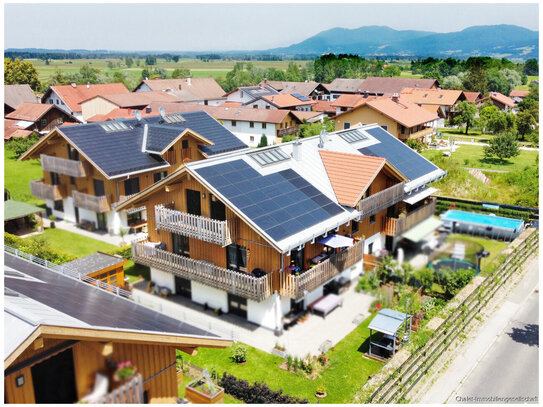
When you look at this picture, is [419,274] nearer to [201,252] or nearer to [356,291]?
[356,291]

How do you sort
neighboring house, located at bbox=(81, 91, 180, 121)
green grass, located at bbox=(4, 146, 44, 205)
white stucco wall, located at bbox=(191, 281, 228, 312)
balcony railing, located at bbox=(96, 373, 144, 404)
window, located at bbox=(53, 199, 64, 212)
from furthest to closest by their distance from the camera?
neighboring house, located at bbox=(81, 91, 180, 121), green grass, located at bbox=(4, 146, 44, 205), window, located at bbox=(53, 199, 64, 212), white stucco wall, located at bbox=(191, 281, 228, 312), balcony railing, located at bbox=(96, 373, 144, 404)

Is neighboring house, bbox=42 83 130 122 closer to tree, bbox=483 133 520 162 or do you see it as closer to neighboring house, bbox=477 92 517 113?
tree, bbox=483 133 520 162

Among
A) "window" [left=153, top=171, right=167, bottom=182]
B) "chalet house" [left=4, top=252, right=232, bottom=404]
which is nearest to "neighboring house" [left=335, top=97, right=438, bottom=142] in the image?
"window" [left=153, top=171, right=167, bottom=182]

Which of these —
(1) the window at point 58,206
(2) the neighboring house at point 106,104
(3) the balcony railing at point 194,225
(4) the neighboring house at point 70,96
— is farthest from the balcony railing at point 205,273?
(4) the neighboring house at point 70,96

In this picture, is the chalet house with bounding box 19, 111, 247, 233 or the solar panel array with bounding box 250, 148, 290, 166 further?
the chalet house with bounding box 19, 111, 247, 233

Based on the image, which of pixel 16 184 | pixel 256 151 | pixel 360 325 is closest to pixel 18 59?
pixel 16 184

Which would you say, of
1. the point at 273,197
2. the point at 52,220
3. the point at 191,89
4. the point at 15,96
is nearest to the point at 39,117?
the point at 15,96

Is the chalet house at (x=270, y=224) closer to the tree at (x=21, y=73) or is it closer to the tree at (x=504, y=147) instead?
the tree at (x=504, y=147)

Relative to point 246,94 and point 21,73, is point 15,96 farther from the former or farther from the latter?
point 246,94
